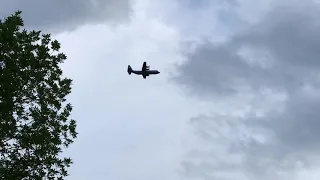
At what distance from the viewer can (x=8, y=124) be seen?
97.4 feet

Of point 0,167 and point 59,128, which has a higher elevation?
point 59,128

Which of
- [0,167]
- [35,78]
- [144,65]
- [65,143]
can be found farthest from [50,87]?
[144,65]

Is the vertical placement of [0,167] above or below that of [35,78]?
below

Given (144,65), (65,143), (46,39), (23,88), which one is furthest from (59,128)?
(144,65)

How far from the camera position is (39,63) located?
1264 inches

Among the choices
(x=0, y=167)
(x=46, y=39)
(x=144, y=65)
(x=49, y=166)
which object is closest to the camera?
(x=0, y=167)

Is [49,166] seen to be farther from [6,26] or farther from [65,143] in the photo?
[6,26]

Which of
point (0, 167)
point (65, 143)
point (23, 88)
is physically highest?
point (23, 88)

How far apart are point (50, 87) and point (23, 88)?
1.72 meters

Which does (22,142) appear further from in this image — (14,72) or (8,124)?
(14,72)

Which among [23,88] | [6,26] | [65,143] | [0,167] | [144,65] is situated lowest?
[0,167]

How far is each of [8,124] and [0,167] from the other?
2.29 metres

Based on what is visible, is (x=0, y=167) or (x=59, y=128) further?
(x=59, y=128)

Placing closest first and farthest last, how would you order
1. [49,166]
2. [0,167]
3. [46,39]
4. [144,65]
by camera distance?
[0,167]
[49,166]
[46,39]
[144,65]
